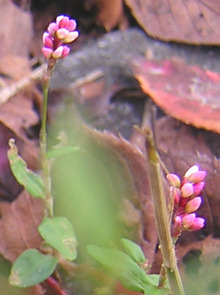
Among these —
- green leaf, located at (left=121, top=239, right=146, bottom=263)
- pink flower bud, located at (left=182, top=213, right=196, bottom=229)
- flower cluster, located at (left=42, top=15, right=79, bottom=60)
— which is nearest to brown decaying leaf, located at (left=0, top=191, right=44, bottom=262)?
green leaf, located at (left=121, top=239, right=146, bottom=263)

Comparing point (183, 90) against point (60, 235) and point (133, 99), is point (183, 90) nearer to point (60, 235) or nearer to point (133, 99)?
point (133, 99)

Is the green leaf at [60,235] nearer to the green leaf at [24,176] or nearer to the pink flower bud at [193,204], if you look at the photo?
the green leaf at [24,176]

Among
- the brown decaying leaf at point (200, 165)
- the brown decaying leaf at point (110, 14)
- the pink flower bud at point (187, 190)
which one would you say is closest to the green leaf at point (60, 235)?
the brown decaying leaf at point (200, 165)

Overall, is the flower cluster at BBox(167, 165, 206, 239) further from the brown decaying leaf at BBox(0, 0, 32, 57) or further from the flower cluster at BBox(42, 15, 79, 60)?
the brown decaying leaf at BBox(0, 0, 32, 57)

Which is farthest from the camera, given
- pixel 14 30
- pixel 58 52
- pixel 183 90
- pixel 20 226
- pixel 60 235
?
pixel 14 30

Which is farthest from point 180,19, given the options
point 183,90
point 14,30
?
point 14,30

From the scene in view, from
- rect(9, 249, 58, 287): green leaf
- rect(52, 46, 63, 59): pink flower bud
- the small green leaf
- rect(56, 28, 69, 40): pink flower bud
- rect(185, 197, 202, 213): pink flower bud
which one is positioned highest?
rect(56, 28, 69, 40): pink flower bud

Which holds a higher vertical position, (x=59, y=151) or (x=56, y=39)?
(x=56, y=39)
